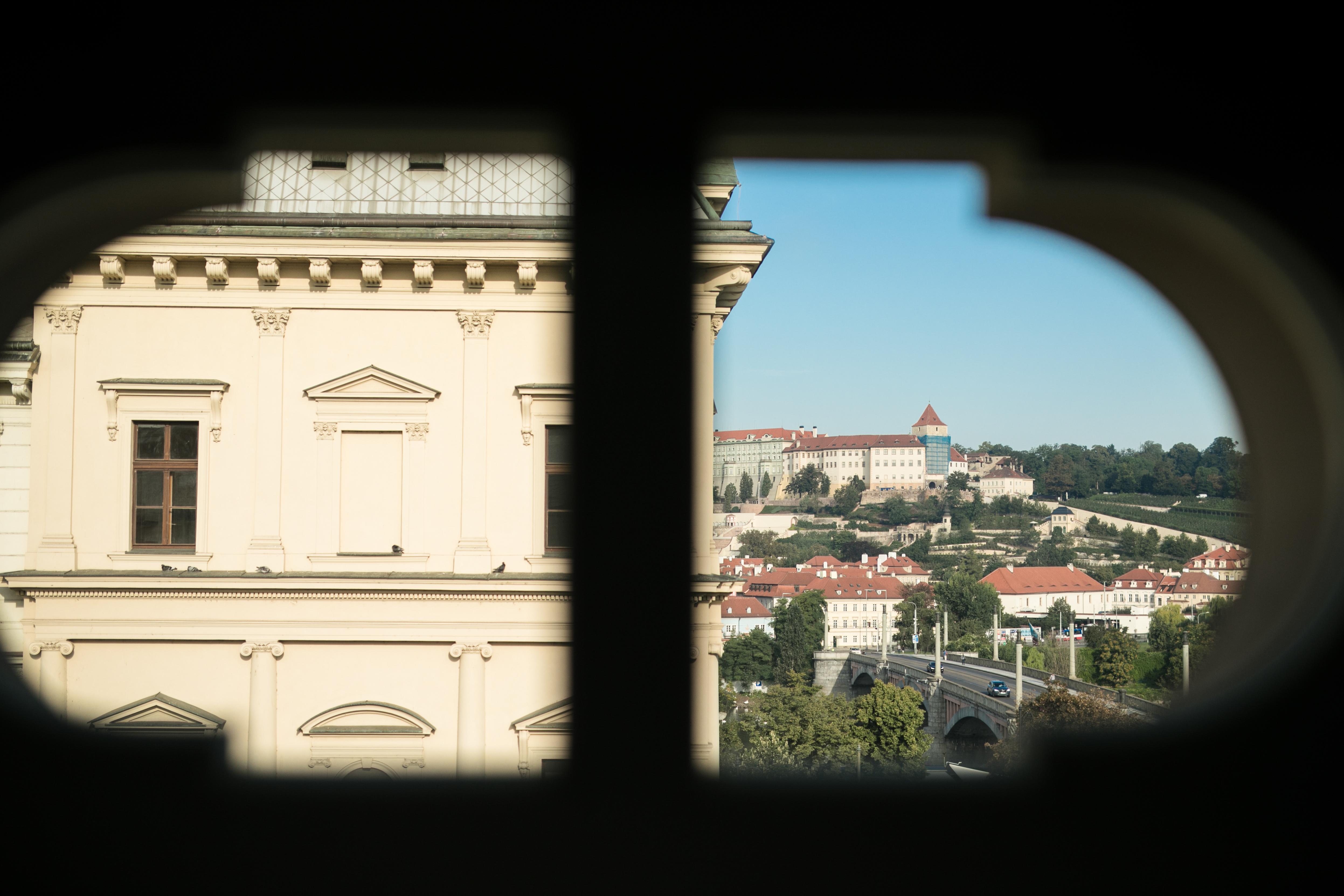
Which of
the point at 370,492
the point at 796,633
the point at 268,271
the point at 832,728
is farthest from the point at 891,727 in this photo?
the point at 268,271

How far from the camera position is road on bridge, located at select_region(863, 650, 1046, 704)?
48406 mm

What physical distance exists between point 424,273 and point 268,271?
71.9 inches

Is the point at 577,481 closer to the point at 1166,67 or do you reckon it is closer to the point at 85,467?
the point at 1166,67

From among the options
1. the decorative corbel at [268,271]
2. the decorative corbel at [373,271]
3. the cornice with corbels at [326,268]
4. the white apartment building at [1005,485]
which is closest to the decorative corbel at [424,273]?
the cornice with corbels at [326,268]

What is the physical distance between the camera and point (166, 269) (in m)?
12.0

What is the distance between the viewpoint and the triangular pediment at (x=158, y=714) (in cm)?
1097

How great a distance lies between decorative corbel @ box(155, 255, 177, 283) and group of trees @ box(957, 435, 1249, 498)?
572 inches

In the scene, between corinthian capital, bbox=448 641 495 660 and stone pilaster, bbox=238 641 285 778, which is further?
corinthian capital, bbox=448 641 495 660

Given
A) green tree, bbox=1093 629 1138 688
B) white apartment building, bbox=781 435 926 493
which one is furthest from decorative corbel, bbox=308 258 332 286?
white apartment building, bbox=781 435 926 493

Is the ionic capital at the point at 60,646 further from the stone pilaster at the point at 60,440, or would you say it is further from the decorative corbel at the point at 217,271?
the decorative corbel at the point at 217,271

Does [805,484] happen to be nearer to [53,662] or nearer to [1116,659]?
[1116,659]

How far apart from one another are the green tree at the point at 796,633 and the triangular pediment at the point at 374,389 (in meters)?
48.8

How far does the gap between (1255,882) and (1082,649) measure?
52.1m

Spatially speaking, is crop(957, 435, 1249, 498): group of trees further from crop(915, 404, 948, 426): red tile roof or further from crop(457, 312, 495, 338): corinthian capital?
crop(915, 404, 948, 426): red tile roof
